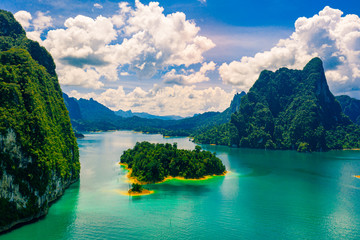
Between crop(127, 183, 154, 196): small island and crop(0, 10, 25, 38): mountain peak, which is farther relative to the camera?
crop(0, 10, 25, 38): mountain peak

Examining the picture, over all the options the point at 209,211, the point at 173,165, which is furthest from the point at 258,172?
the point at 209,211

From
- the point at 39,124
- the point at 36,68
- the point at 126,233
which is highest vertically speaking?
the point at 36,68

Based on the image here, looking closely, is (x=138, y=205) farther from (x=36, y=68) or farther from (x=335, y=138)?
(x=335, y=138)

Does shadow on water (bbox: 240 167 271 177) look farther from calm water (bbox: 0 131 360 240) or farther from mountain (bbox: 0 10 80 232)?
mountain (bbox: 0 10 80 232)

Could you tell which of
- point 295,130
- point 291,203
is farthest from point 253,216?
point 295,130

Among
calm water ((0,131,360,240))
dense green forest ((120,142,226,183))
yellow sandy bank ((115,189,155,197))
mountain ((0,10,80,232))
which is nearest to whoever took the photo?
mountain ((0,10,80,232))

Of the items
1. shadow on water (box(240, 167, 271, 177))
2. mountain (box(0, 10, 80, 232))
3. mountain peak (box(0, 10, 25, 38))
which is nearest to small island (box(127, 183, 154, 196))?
mountain (box(0, 10, 80, 232))

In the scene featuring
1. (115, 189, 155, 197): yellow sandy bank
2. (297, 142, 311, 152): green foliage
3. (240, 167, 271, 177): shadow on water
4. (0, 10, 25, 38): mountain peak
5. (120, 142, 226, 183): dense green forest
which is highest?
(0, 10, 25, 38): mountain peak

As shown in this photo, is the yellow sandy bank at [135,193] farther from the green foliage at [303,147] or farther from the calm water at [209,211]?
the green foliage at [303,147]

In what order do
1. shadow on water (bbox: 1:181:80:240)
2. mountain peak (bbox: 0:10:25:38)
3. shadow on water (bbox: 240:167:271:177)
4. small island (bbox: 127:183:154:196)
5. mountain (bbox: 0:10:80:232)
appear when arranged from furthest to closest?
1. shadow on water (bbox: 240:167:271:177)
2. mountain peak (bbox: 0:10:25:38)
3. small island (bbox: 127:183:154:196)
4. mountain (bbox: 0:10:80:232)
5. shadow on water (bbox: 1:181:80:240)
